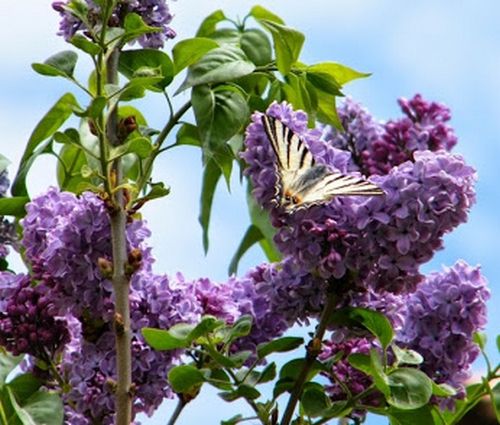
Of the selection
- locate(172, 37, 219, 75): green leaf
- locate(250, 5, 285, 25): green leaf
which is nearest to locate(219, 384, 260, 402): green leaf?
locate(172, 37, 219, 75): green leaf

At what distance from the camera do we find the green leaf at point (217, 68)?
1363 mm

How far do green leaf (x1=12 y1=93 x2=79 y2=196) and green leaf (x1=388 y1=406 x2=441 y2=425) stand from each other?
476 millimetres

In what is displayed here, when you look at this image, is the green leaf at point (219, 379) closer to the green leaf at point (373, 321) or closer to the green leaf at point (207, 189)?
the green leaf at point (373, 321)

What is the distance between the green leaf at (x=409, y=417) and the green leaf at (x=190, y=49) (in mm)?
420

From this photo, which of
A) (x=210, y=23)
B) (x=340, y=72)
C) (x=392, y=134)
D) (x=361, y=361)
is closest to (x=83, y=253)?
(x=361, y=361)

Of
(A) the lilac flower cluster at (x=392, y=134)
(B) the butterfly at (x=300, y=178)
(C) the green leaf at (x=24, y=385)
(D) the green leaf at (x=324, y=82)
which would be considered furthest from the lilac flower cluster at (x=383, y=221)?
(A) the lilac flower cluster at (x=392, y=134)

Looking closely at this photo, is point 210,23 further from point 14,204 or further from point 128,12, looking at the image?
point 14,204

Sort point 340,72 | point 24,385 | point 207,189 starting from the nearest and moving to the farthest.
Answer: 1. point 24,385
2. point 340,72
3. point 207,189

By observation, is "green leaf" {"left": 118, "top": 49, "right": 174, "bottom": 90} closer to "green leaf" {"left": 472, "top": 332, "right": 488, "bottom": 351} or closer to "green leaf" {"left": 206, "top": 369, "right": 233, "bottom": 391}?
"green leaf" {"left": 206, "top": 369, "right": 233, "bottom": 391}

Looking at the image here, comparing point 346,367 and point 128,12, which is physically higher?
point 128,12

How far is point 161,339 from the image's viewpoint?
1.25m

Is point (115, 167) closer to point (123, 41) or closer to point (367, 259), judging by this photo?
point (123, 41)

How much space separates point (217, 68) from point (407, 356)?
36 cm

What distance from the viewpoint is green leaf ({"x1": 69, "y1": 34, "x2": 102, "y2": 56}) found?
4.16 ft
